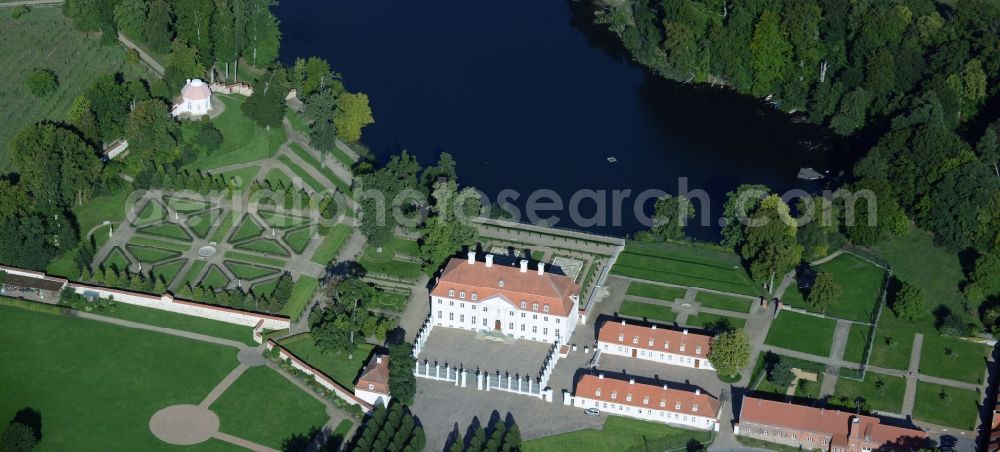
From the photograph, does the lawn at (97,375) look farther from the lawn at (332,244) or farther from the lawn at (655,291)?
the lawn at (655,291)

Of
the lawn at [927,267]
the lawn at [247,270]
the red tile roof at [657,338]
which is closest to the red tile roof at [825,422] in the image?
the red tile roof at [657,338]

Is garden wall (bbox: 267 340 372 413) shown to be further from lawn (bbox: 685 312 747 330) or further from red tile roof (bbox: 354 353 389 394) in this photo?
lawn (bbox: 685 312 747 330)

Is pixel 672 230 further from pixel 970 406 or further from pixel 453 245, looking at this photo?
pixel 970 406

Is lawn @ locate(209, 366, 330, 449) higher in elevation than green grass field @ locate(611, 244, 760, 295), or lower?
lower

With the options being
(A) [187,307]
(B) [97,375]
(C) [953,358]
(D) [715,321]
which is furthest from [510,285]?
(C) [953,358]

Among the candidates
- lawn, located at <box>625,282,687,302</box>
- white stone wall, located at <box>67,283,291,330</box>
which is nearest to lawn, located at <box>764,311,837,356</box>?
lawn, located at <box>625,282,687,302</box>
